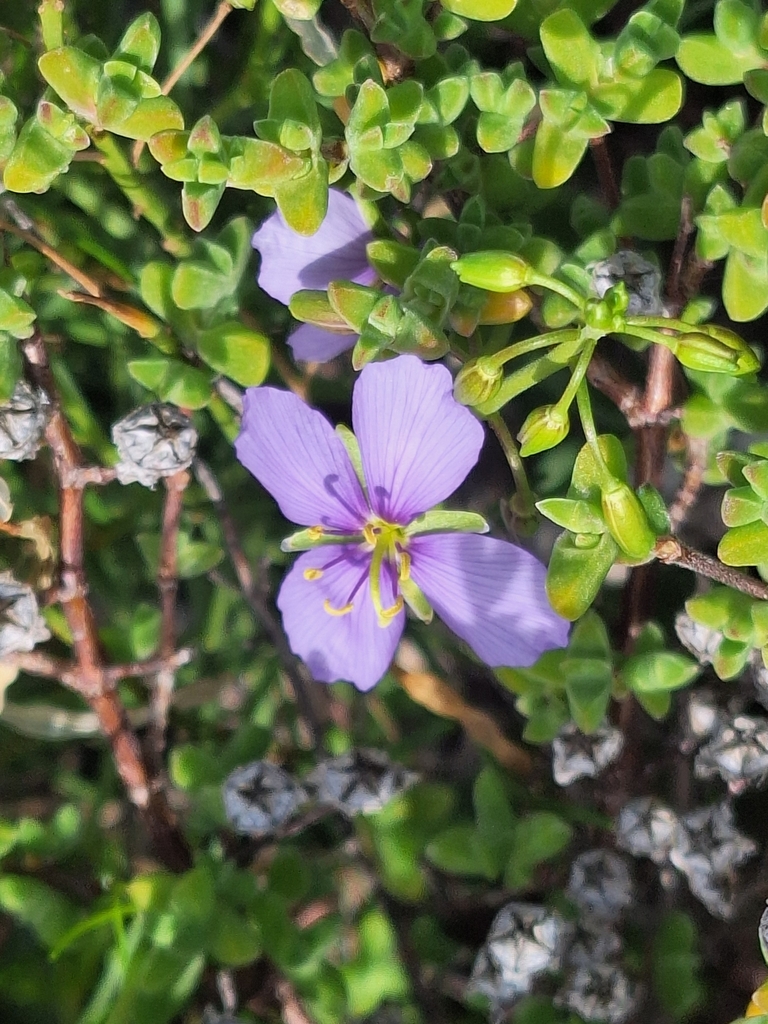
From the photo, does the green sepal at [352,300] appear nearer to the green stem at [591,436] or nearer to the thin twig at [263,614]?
the green stem at [591,436]

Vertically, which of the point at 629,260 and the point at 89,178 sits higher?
the point at 89,178

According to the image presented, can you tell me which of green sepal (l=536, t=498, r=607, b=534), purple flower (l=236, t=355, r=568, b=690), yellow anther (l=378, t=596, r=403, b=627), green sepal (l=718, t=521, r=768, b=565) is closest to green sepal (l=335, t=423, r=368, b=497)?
purple flower (l=236, t=355, r=568, b=690)

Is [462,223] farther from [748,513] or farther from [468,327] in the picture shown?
[748,513]

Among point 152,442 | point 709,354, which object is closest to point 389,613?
point 152,442

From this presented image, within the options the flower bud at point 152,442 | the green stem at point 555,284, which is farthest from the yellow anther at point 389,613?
the green stem at point 555,284

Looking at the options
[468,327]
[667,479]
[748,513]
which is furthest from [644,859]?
[468,327]

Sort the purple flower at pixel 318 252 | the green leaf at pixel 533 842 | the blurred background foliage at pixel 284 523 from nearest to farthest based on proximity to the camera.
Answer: the blurred background foliage at pixel 284 523 → the purple flower at pixel 318 252 → the green leaf at pixel 533 842

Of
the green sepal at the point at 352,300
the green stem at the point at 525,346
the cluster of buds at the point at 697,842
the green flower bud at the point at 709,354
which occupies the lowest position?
the cluster of buds at the point at 697,842
